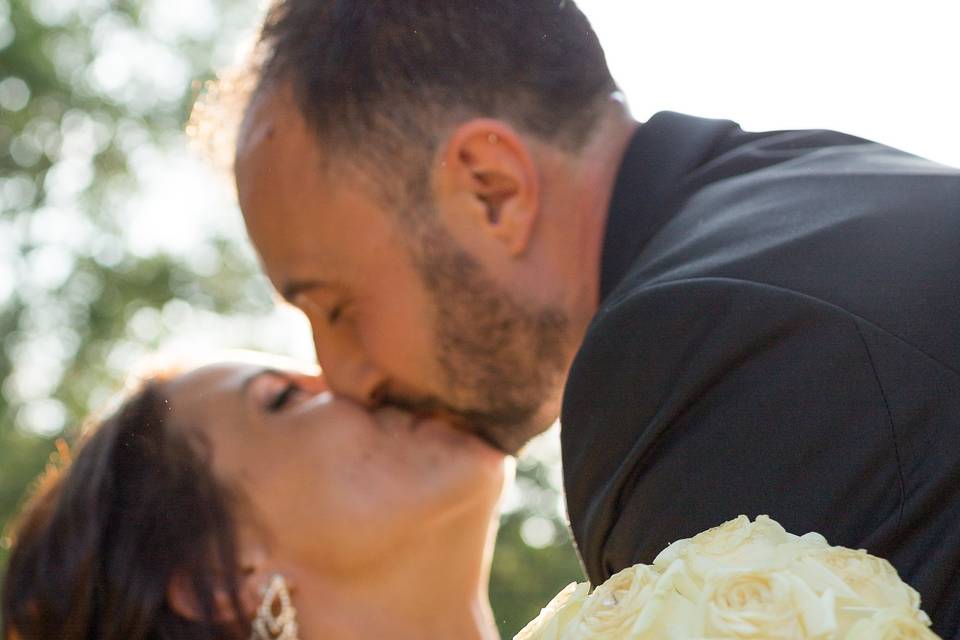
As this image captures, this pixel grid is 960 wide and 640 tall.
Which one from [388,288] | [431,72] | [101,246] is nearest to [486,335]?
[388,288]

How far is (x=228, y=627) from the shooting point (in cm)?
404

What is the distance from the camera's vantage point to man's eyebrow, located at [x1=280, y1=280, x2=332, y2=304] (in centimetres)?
304

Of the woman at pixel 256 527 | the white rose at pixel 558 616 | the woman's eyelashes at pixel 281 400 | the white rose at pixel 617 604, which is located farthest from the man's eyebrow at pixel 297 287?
the white rose at pixel 617 604

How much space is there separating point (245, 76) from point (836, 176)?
190 cm

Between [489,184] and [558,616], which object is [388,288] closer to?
[489,184]

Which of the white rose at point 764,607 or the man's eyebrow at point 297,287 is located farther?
the man's eyebrow at point 297,287

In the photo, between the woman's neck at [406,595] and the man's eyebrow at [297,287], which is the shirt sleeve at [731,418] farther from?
the woman's neck at [406,595]

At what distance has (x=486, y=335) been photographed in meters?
2.86

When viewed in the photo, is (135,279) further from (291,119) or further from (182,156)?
(291,119)

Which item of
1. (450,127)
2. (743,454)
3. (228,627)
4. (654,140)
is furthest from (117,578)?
(743,454)

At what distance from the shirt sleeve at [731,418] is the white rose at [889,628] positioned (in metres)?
0.36

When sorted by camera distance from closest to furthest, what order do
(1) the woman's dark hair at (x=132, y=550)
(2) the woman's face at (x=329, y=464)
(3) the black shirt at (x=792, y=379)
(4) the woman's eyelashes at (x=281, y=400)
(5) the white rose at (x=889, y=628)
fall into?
(5) the white rose at (x=889, y=628)
(3) the black shirt at (x=792, y=379)
(2) the woman's face at (x=329, y=464)
(1) the woman's dark hair at (x=132, y=550)
(4) the woman's eyelashes at (x=281, y=400)

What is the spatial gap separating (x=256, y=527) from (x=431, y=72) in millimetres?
1918

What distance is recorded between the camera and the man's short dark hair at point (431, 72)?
2891 millimetres
